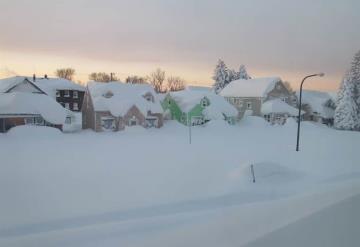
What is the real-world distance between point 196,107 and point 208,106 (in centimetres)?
128

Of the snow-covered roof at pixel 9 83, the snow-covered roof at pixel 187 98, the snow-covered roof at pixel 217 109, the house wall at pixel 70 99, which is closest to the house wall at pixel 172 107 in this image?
the snow-covered roof at pixel 187 98

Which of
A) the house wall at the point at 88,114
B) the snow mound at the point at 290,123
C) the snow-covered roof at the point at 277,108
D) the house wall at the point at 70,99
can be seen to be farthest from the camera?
the house wall at the point at 70,99

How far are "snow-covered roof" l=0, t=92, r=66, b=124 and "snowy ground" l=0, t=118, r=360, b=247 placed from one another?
25.5ft

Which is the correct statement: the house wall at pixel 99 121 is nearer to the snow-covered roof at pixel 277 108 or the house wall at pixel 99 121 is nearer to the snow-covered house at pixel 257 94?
the snow-covered house at pixel 257 94

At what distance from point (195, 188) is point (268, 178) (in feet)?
7.65

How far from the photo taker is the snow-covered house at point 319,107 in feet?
119

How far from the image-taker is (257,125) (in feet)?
109

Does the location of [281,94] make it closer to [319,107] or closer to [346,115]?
[319,107]

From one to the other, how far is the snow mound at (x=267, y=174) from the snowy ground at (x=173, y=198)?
0.04 metres

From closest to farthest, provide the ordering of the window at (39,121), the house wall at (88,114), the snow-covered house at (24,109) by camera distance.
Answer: the snow-covered house at (24,109)
the window at (39,121)
the house wall at (88,114)

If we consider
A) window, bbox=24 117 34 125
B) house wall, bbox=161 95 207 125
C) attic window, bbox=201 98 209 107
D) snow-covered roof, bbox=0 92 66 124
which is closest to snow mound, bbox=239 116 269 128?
attic window, bbox=201 98 209 107

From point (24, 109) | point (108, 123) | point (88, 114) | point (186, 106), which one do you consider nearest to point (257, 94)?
point (186, 106)

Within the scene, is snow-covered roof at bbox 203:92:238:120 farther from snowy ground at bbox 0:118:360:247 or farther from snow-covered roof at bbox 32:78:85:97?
snowy ground at bbox 0:118:360:247

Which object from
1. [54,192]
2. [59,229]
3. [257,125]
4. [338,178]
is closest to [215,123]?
[257,125]
